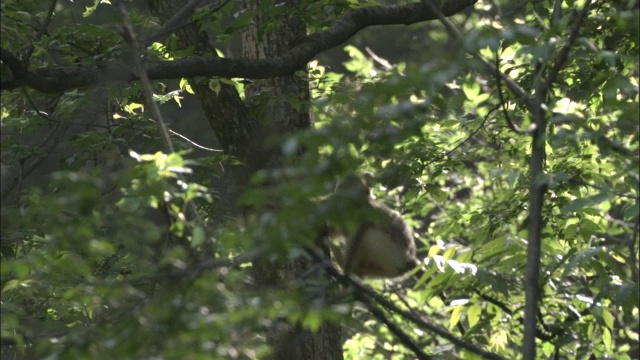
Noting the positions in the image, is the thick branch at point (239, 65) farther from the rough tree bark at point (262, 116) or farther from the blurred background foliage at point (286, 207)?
the rough tree bark at point (262, 116)

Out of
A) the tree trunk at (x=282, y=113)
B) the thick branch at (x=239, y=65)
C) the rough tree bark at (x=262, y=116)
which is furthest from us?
the rough tree bark at (x=262, y=116)

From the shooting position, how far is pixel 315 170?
2.15 metres

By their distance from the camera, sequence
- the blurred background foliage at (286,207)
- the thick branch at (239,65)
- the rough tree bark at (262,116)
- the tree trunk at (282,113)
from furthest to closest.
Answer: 1. the rough tree bark at (262,116)
2. the tree trunk at (282,113)
3. the thick branch at (239,65)
4. the blurred background foliage at (286,207)

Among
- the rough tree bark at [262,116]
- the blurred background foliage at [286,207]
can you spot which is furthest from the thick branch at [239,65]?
the rough tree bark at [262,116]

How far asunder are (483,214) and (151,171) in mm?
3110

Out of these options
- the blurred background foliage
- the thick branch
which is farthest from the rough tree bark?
the thick branch

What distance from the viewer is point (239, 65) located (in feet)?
13.9

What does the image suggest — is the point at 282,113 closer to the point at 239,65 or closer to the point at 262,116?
the point at 262,116

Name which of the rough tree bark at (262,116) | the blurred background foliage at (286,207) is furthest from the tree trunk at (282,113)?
the blurred background foliage at (286,207)

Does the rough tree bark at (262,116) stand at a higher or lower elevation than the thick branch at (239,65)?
lower

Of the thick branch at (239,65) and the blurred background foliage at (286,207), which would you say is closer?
the blurred background foliage at (286,207)

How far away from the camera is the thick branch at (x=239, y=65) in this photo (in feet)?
12.2

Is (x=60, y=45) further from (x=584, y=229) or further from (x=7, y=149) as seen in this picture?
(x=584, y=229)

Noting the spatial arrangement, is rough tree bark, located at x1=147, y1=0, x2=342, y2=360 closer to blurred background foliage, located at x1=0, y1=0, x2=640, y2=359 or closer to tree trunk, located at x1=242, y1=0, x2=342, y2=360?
tree trunk, located at x1=242, y1=0, x2=342, y2=360
